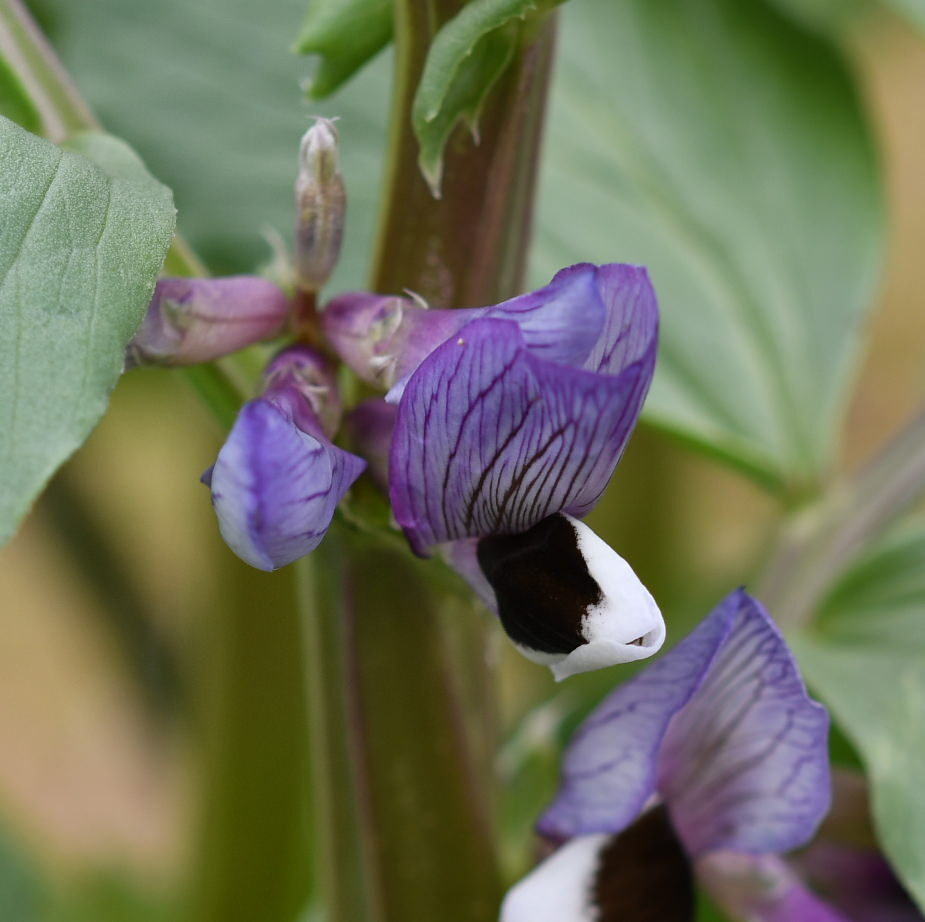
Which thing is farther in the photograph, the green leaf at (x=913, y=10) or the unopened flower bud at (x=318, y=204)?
the green leaf at (x=913, y=10)

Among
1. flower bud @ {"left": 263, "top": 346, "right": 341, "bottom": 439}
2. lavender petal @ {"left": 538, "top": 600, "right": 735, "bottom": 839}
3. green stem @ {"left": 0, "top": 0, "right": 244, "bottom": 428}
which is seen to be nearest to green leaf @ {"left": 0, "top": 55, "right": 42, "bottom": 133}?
green stem @ {"left": 0, "top": 0, "right": 244, "bottom": 428}

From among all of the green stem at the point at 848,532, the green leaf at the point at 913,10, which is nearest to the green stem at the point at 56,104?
the green stem at the point at 848,532

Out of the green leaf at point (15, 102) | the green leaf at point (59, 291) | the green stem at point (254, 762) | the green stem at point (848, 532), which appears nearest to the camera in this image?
the green leaf at point (59, 291)

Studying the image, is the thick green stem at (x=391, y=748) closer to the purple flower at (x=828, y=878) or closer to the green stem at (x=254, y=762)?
the purple flower at (x=828, y=878)

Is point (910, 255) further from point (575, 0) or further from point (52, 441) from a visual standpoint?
point (52, 441)

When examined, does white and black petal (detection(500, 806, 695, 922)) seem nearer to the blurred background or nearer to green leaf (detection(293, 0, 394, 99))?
the blurred background

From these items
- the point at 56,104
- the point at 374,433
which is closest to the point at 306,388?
the point at 374,433
